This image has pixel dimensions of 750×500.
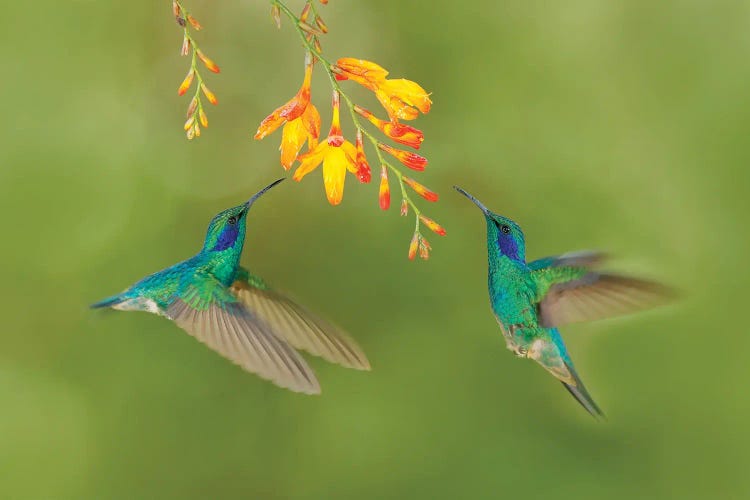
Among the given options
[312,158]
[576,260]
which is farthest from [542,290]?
[312,158]

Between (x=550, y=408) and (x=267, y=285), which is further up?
(x=550, y=408)

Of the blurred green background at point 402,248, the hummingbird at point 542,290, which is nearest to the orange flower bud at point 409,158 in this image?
the hummingbird at point 542,290

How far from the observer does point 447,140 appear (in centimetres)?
302

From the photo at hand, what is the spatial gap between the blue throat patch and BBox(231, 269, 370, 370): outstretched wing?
9 centimetres

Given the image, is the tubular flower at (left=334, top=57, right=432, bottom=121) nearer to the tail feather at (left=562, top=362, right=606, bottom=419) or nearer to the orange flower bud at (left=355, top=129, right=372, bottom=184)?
the orange flower bud at (left=355, top=129, right=372, bottom=184)

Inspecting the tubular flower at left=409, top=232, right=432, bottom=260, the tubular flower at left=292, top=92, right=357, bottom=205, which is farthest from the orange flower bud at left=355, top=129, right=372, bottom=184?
the tubular flower at left=409, top=232, right=432, bottom=260

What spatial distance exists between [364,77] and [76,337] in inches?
82.2

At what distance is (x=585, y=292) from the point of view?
4.28 ft

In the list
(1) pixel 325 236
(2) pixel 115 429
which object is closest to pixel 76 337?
(2) pixel 115 429

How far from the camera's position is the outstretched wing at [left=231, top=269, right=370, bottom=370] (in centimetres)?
114

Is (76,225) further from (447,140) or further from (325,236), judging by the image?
(447,140)

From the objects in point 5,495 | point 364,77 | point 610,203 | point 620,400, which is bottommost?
point 5,495

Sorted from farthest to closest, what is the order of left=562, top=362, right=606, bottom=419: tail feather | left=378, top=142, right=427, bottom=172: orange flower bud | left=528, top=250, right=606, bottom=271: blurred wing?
left=562, top=362, right=606, bottom=419: tail feather → left=528, top=250, right=606, bottom=271: blurred wing → left=378, top=142, right=427, bottom=172: orange flower bud

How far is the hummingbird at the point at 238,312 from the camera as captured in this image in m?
1.13
